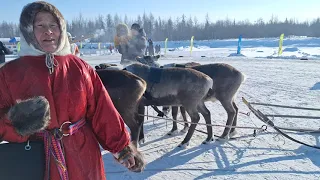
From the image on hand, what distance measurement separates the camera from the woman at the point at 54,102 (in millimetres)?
1685

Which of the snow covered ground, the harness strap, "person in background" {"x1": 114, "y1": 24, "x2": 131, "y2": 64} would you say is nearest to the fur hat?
the harness strap

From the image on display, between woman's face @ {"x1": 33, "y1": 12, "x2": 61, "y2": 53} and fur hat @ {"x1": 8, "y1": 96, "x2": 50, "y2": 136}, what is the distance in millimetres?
368

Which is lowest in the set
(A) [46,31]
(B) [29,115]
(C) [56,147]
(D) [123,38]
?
(C) [56,147]

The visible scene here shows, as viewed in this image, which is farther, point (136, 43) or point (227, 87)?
point (136, 43)

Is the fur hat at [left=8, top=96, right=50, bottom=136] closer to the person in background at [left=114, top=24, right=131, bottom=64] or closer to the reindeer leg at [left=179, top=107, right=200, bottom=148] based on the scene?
the reindeer leg at [left=179, top=107, right=200, bottom=148]

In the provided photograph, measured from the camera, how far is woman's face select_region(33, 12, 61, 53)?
179cm

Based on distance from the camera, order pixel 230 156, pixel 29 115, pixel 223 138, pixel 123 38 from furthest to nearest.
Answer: pixel 123 38 < pixel 223 138 < pixel 230 156 < pixel 29 115

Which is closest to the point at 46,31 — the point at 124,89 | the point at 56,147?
the point at 56,147

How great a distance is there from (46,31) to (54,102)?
0.45 meters

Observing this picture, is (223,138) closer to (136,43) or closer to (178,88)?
(178,88)

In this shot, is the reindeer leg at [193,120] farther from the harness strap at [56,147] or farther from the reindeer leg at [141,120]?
Result: the harness strap at [56,147]

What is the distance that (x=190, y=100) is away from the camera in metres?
5.13

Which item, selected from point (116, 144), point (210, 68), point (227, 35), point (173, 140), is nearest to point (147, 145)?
point (173, 140)

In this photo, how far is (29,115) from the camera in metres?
1.65
